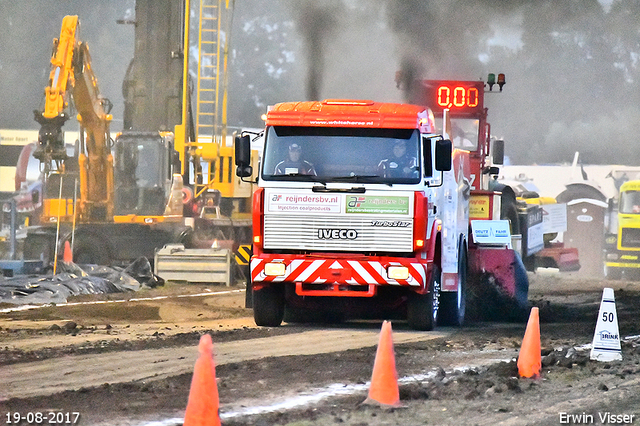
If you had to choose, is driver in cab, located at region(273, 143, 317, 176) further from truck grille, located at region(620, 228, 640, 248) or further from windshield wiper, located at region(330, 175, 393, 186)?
truck grille, located at region(620, 228, 640, 248)

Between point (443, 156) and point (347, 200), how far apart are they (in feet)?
4.33

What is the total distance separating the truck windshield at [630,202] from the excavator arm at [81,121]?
51.9 feet

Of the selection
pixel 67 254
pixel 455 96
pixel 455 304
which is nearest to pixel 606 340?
pixel 455 304

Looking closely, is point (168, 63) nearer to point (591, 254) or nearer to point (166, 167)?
point (166, 167)

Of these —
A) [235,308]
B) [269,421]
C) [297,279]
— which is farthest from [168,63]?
[269,421]

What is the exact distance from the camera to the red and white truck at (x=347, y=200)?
1233cm

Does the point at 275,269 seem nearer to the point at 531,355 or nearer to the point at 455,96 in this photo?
the point at 531,355

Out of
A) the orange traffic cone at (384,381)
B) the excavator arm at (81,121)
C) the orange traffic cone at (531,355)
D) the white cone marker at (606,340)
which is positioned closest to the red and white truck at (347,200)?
the white cone marker at (606,340)

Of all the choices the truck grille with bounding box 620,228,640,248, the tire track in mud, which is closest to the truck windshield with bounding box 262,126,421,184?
the tire track in mud

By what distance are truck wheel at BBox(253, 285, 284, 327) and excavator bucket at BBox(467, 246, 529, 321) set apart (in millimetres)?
3669

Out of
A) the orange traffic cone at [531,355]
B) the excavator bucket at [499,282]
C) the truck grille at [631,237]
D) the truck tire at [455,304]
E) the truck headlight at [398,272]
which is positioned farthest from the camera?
the truck grille at [631,237]

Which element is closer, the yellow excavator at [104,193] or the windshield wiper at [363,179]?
the windshield wiper at [363,179]

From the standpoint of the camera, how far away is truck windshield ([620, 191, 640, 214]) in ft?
103

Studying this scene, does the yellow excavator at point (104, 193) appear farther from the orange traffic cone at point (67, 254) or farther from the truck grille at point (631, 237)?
the truck grille at point (631, 237)
